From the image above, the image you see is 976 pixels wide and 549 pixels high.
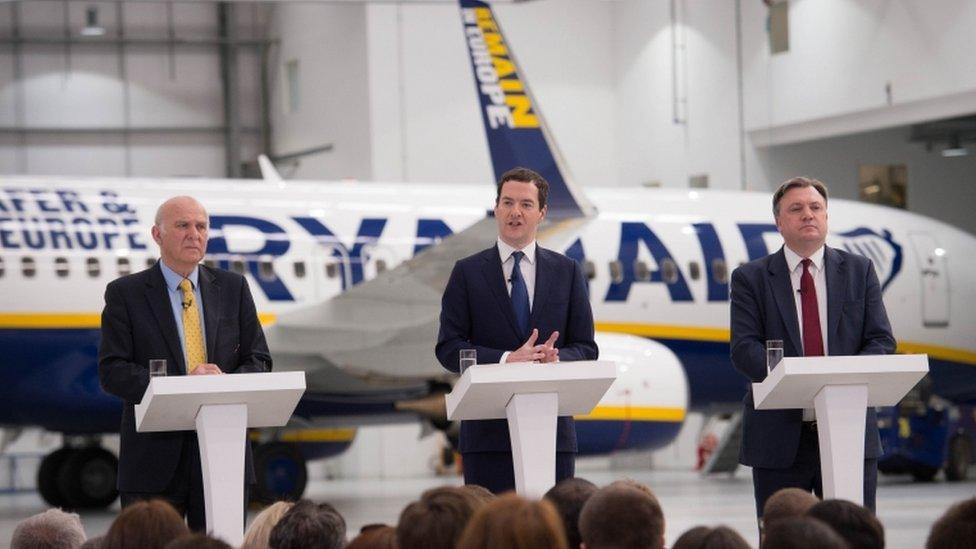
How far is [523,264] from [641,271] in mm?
9931

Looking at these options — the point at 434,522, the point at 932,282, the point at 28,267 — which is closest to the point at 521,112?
the point at 28,267

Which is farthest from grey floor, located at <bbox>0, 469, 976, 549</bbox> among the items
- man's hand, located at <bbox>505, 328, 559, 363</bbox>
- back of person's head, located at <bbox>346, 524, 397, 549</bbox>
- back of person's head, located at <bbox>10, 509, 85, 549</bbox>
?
back of person's head, located at <bbox>10, 509, 85, 549</bbox>

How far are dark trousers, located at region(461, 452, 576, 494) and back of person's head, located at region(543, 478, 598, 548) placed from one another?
49.9 inches

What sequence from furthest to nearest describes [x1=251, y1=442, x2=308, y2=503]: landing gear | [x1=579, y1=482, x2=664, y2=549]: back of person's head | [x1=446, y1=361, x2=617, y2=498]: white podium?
[x1=251, y1=442, x2=308, y2=503]: landing gear
[x1=446, y1=361, x2=617, y2=498]: white podium
[x1=579, y1=482, x2=664, y2=549]: back of person's head

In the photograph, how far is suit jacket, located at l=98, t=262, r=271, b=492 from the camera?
585 cm

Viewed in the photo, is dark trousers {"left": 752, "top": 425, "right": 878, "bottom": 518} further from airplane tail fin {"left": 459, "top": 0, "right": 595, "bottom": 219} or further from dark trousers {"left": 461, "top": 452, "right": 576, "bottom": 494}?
airplane tail fin {"left": 459, "top": 0, "right": 595, "bottom": 219}

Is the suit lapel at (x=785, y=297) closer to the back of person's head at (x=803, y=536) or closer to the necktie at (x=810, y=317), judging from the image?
the necktie at (x=810, y=317)

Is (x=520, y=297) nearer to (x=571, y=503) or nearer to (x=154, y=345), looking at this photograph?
(x=154, y=345)

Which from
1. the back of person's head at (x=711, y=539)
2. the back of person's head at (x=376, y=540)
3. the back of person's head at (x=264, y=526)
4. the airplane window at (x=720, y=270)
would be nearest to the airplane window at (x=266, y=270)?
the airplane window at (x=720, y=270)

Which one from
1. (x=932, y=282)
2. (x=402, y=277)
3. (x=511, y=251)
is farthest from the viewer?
(x=932, y=282)

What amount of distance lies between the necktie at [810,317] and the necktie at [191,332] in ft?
7.42

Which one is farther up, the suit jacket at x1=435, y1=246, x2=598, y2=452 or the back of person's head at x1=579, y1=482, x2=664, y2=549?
the suit jacket at x1=435, y1=246, x2=598, y2=452

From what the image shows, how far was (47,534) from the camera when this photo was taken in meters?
4.64

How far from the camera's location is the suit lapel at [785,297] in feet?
19.7
